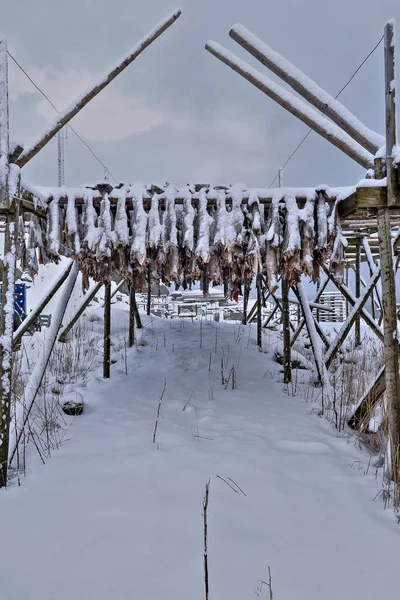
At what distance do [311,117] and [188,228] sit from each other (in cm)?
150

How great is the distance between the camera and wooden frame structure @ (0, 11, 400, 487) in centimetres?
312

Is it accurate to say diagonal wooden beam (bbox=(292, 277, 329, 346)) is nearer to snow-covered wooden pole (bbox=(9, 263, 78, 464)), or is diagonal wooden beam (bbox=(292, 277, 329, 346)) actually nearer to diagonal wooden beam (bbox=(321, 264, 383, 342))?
diagonal wooden beam (bbox=(321, 264, 383, 342))

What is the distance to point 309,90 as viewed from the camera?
336 cm

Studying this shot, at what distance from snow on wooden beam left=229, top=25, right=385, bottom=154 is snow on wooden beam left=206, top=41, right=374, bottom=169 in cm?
5

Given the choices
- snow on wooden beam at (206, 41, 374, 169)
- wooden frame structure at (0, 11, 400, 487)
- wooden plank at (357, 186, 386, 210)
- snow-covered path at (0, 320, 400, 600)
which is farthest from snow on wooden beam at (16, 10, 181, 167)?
A: snow-covered path at (0, 320, 400, 600)

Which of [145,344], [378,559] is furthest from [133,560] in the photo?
[145,344]

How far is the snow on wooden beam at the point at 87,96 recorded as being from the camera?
128 inches

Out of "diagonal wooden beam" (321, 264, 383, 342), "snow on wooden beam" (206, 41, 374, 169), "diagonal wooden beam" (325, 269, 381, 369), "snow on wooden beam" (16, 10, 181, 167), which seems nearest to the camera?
"snow on wooden beam" (16, 10, 181, 167)

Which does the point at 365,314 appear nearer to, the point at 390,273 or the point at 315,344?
the point at 315,344

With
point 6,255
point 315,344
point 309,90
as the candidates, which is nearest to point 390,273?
point 309,90

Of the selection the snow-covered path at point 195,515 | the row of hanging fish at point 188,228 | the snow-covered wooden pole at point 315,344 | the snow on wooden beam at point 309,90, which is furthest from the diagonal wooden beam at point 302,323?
the snow on wooden beam at point 309,90

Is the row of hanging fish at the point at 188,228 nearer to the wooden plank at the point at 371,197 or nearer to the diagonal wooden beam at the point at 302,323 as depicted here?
the wooden plank at the point at 371,197

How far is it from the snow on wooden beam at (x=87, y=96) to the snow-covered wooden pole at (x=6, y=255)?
202 mm

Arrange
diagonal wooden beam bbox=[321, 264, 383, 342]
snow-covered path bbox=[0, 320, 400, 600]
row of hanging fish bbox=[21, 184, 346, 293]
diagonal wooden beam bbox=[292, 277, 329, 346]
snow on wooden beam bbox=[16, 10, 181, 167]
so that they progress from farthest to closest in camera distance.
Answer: diagonal wooden beam bbox=[292, 277, 329, 346]
diagonal wooden beam bbox=[321, 264, 383, 342]
row of hanging fish bbox=[21, 184, 346, 293]
snow on wooden beam bbox=[16, 10, 181, 167]
snow-covered path bbox=[0, 320, 400, 600]
